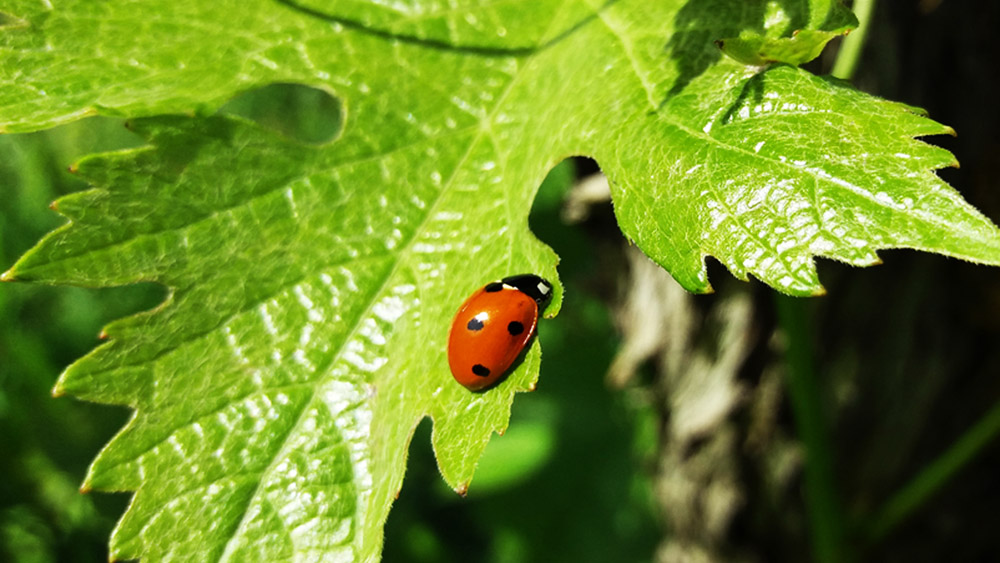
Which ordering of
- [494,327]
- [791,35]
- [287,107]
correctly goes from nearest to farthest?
[791,35] < [494,327] < [287,107]

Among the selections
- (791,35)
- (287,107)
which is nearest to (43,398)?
(287,107)

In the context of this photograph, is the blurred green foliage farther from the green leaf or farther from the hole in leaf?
the green leaf

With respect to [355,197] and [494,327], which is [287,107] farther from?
[494,327]

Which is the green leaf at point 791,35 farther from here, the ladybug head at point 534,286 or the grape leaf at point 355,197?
the ladybug head at point 534,286

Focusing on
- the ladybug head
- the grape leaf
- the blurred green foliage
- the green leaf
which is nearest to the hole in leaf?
the blurred green foliage

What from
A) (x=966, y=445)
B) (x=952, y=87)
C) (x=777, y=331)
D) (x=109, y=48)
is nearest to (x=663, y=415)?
(x=777, y=331)

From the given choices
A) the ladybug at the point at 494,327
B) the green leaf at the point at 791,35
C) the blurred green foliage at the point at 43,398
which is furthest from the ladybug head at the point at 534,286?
the blurred green foliage at the point at 43,398

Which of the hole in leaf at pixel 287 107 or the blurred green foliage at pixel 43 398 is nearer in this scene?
the blurred green foliage at pixel 43 398
